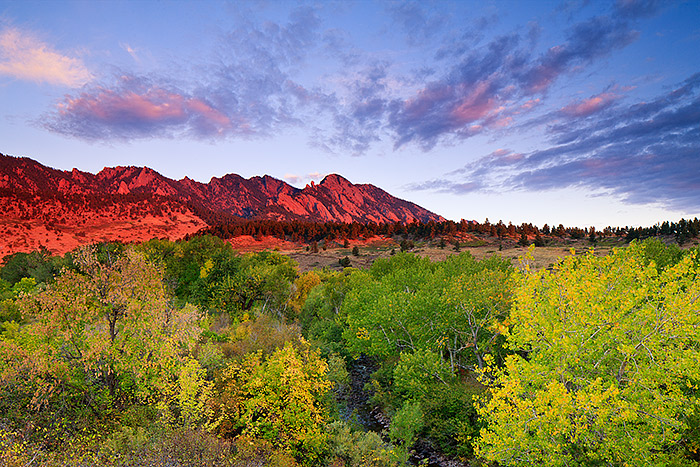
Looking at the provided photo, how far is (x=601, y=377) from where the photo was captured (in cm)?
1638

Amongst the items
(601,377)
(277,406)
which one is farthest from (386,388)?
(601,377)

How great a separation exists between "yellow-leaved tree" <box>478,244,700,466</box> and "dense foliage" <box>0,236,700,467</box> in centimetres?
12

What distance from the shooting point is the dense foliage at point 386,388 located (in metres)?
15.4

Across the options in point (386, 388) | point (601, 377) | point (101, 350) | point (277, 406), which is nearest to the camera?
point (601, 377)

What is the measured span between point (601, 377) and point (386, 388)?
2714cm

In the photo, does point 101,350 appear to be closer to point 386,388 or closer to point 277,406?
point 277,406

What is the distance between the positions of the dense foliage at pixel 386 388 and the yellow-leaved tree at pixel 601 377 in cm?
12

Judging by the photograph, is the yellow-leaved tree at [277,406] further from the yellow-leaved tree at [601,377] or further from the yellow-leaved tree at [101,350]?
the yellow-leaved tree at [601,377]

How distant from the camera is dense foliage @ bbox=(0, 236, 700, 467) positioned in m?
15.4

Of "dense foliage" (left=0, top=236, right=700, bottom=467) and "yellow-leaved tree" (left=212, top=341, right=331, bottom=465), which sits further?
"yellow-leaved tree" (left=212, top=341, right=331, bottom=465)

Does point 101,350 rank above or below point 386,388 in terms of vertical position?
above

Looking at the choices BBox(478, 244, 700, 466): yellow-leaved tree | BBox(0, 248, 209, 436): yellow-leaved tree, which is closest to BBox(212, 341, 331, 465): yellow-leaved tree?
BBox(0, 248, 209, 436): yellow-leaved tree

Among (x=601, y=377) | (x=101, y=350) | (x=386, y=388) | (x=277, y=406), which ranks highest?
(x=601, y=377)

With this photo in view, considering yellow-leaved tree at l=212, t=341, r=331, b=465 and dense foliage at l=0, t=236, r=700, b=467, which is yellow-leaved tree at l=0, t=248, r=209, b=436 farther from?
yellow-leaved tree at l=212, t=341, r=331, b=465
